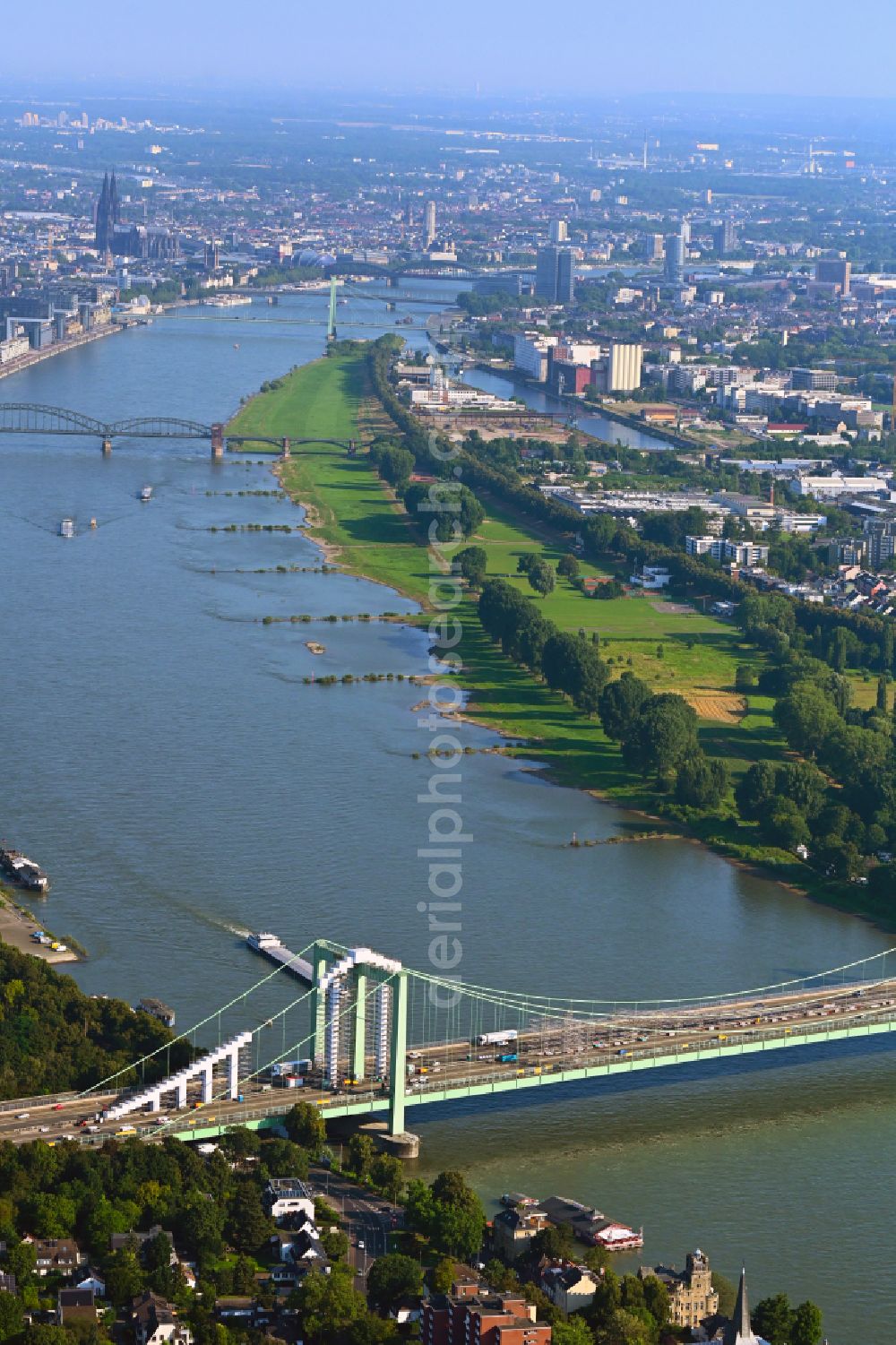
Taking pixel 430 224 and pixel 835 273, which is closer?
pixel 835 273

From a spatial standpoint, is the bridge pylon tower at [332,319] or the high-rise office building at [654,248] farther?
the high-rise office building at [654,248]

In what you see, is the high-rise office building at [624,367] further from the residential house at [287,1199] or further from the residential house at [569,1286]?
the residential house at [569,1286]

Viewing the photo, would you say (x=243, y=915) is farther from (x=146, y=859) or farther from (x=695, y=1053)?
(x=695, y=1053)

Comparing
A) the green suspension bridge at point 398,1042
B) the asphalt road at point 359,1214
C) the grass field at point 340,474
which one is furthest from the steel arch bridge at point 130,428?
the asphalt road at point 359,1214

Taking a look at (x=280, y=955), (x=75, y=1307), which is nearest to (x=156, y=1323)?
(x=75, y=1307)

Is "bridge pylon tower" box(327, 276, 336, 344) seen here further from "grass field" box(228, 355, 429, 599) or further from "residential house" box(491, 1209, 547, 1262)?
"residential house" box(491, 1209, 547, 1262)

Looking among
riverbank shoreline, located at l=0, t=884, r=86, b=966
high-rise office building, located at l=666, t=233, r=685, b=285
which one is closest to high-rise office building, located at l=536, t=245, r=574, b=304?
high-rise office building, located at l=666, t=233, r=685, b=285

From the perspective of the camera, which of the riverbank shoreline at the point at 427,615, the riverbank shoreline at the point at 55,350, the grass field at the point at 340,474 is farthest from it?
the riverbank shoreline at the point at 55,350

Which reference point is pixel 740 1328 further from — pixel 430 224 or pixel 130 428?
pixel 430 224
